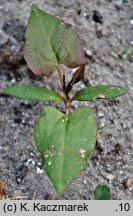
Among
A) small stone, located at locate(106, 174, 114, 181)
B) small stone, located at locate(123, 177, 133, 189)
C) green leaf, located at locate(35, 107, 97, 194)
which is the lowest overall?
small stone, located at locate(123, 177, 133, 189)

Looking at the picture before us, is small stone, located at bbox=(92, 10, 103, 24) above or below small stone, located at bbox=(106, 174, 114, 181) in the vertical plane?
above

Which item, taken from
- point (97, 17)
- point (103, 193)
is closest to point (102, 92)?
point (103, 193)

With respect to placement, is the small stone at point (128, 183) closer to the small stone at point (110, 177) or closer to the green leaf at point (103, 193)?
the small stone at point (110, 177)

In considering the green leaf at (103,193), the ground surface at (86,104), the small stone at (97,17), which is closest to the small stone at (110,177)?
the ground surface at (86,104)

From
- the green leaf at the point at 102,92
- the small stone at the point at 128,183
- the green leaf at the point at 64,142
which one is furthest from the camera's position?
the small stone at the point at 128,183

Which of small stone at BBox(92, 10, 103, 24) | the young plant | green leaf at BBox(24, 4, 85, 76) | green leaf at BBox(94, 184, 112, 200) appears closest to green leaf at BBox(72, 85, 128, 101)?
the young plant

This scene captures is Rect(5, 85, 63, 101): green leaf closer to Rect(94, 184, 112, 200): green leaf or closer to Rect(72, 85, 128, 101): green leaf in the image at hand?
Rect(72, 85, 128, 101): green leaf

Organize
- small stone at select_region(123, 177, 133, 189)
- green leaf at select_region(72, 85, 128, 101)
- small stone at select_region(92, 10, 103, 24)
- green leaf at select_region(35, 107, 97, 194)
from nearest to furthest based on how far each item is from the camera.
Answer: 1. green leaf at select_region(35, 107, 97, 194)
2. green leaf at select_region(72, 85, 128, 101)
3. small stone at select_region(123, 177, 133, 189)
4. small stone at select_region(92, 10, 103, 24)

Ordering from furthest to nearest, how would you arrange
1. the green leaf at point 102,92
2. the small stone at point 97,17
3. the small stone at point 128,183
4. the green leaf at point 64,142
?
the small stone at point 97,17, the small stone at point 128,183, the green leaf at point 102,92, the green leaf at point 64,142
